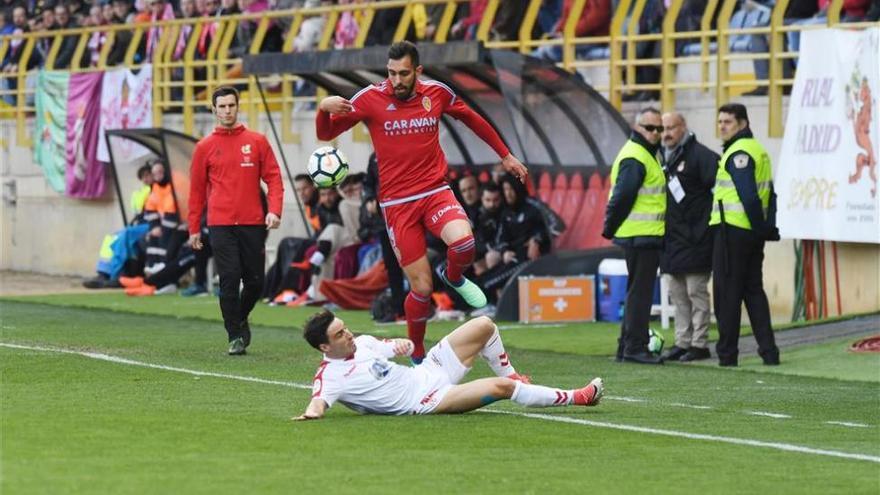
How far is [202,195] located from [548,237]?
6475mm

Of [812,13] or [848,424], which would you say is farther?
[812,13]

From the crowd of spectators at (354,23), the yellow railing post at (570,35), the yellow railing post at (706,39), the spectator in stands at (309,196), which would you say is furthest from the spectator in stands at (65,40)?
the yellow railing post at (706,39)

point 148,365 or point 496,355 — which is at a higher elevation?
point 496,355

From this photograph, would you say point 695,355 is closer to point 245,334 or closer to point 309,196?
point 245,334

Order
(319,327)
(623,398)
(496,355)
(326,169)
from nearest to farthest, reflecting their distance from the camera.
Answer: (319,327) < (496,355) < (623,398) < (326,169)

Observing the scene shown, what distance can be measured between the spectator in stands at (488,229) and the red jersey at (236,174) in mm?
6085

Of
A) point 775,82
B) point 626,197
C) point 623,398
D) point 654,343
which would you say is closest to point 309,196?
point 775,82

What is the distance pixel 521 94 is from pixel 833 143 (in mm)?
4229

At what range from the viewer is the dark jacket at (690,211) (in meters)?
17.1

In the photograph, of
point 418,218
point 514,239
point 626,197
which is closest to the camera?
point 418,218

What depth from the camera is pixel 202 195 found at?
16.8 metres

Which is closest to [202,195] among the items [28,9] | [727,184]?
[727,184]

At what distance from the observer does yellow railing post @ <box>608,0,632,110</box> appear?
23.5 m

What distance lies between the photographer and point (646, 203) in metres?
17.0
